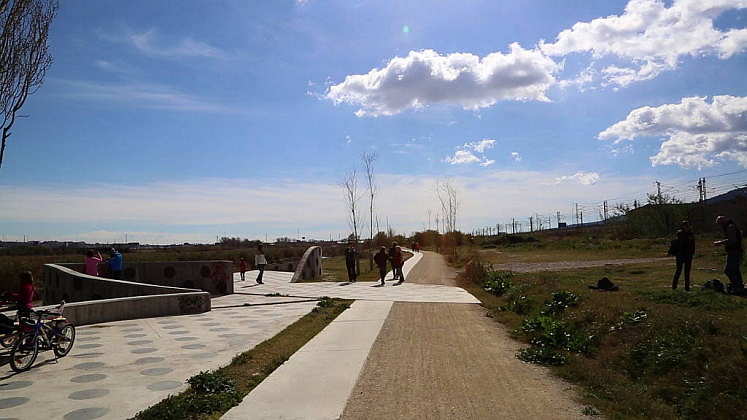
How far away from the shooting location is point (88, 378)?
6.89m

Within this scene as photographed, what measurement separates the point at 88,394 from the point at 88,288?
10.4 metres

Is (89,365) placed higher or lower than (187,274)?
lower

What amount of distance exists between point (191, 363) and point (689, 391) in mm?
6271

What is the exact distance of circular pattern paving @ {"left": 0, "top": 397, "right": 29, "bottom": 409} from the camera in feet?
18.8

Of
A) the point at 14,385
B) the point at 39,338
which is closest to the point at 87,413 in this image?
the point at 14,385

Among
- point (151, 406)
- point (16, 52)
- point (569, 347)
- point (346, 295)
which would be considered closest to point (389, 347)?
point (569, 347)

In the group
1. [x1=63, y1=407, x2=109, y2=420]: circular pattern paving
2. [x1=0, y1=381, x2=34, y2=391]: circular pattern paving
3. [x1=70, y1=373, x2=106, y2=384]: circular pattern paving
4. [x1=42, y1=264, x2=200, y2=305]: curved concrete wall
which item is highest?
[x1=42, y1=264, x2=200, y2=305]: curved concrete wall

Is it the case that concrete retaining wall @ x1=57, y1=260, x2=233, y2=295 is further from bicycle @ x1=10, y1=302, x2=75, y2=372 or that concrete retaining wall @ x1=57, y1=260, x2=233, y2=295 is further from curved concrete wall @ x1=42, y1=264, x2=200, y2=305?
bicycle @ x1=10, y1=302, x2=75, y2=372

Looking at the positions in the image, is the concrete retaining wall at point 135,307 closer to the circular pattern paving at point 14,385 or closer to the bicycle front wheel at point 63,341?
the bicycle front wheel at point 63,341

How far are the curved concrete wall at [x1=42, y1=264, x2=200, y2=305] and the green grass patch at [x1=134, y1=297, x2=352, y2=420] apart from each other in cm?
590

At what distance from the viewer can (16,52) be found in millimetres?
8461

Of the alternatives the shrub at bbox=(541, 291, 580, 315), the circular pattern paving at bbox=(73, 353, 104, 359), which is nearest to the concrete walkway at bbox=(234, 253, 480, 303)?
the shrub at bbox=(541, 291, 580, 315)

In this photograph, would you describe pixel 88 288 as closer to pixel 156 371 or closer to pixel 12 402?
pixel 156 371

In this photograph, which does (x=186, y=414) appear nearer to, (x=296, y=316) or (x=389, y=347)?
(x=389, y=347)
